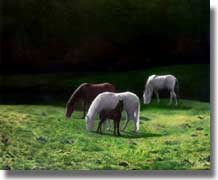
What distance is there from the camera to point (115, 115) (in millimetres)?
1842

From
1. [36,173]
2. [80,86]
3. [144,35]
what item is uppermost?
[144,35]

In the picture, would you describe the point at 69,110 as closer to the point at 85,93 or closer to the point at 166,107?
the point at 85,93

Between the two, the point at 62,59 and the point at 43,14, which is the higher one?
the point at 43,14

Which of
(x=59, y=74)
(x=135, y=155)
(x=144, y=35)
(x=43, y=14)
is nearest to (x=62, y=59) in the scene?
(x=59, y=74)

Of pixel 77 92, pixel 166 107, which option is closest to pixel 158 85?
pixel 166 107

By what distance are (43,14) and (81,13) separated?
13cm

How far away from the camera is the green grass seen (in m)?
1.80

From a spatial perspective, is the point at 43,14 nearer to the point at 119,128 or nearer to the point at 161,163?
the point at 119,128

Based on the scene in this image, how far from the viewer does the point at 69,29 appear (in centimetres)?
186

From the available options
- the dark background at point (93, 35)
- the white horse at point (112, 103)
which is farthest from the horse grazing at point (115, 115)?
the dark background at point (93, 35)

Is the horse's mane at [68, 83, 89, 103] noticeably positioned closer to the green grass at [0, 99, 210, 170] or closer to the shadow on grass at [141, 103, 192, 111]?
the green grass at [0, 99, 210, 170]

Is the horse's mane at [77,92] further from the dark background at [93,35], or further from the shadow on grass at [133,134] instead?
the shadow on grass at [133,134]

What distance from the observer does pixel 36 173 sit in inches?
72.4

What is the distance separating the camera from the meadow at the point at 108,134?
1803mm
